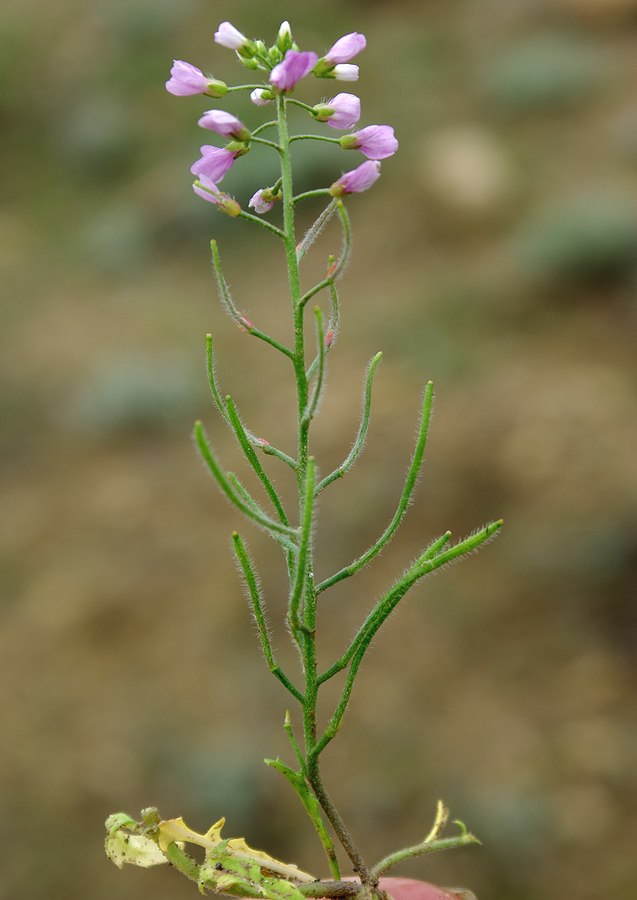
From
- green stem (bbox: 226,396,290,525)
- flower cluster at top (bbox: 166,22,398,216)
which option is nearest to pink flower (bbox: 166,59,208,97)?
flower cluster at top (bbox: 166,22,398,216)

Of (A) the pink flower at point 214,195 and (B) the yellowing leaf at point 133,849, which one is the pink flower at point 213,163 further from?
(B) the yellowing leaf at point 133,849

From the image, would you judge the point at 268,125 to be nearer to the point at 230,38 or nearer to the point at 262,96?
the point at 262,96

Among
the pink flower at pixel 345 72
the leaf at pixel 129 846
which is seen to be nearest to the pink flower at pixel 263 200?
the pink flower at pixel 345 72

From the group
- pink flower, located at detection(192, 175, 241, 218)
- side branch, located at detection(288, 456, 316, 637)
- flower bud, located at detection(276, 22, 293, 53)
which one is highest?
flower bud, located at detection(276, 22, 293, 53)

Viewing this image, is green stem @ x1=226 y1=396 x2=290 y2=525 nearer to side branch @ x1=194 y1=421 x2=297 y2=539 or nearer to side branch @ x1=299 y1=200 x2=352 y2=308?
side branch @ x1=194 y1=421 x2=297 y2=539

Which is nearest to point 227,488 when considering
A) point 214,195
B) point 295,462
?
point 295,462

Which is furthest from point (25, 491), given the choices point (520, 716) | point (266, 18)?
point (266, 18)

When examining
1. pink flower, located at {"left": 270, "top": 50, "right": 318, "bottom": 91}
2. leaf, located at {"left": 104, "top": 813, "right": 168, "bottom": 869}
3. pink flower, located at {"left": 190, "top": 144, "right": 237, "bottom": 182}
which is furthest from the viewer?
leaf, located at {"left": 104, "top": 813, "right": 168, "bottom": 869}
